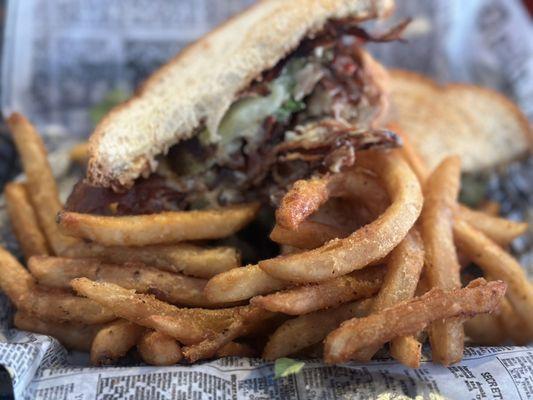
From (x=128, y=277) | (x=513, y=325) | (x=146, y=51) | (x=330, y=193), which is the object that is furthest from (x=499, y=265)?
(x=146, y=51)

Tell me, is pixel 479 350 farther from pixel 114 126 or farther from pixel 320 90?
pixel 114 126

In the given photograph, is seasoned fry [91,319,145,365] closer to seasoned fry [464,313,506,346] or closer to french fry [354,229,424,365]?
french fry [354,229,424,365]

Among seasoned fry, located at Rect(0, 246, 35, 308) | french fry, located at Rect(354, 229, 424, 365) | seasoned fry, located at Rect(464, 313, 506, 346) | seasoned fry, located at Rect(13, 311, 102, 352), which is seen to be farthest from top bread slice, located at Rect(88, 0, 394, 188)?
seasoned fry, located at Rect(464, 313, 506, 346)

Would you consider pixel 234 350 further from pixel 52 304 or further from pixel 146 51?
pixel 146 51

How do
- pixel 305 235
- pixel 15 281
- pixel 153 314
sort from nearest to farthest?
pixel 153 314, pixel 305 235, pixel 15 281

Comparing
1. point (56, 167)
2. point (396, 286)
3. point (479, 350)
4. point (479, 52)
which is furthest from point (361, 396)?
point (479, 52)

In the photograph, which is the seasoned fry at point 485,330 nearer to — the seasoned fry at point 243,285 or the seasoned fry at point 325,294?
the seasoned fry at point 325,294

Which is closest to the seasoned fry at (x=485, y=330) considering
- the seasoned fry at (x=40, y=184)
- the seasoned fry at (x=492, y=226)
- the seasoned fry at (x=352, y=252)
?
the seasoned fry at (x=492, y=226)
